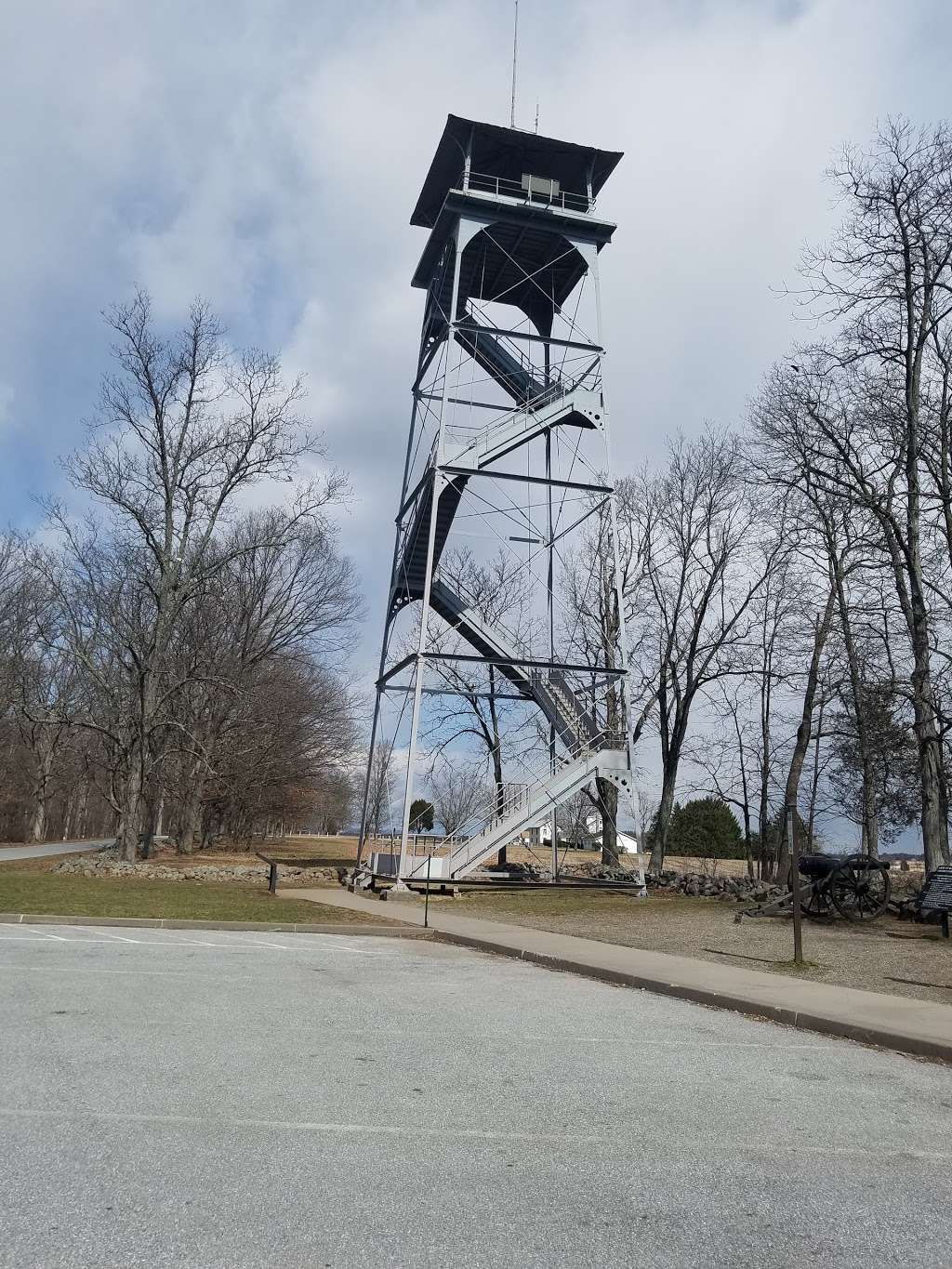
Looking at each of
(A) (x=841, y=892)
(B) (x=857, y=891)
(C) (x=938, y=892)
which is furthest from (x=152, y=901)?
(C) (x=938, y=892)

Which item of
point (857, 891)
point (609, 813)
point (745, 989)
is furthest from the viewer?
point (609, 813)

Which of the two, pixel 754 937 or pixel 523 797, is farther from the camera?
pixel 523 797

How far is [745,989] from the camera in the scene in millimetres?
10062

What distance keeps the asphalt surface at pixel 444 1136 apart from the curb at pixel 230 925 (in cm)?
580

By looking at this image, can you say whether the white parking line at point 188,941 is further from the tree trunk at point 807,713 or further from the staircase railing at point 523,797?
the tree trunk at point 807,713

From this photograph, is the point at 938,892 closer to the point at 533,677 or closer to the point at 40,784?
the point at 533,677

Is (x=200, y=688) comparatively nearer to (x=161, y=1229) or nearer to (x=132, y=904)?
(x=132, y=904)

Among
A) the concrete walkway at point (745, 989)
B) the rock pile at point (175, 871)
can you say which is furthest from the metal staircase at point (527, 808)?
the concrete walkway at point (745, 989)

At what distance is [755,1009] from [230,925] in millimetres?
8753

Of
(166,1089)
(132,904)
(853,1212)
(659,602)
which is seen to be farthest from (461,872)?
(853,1212)

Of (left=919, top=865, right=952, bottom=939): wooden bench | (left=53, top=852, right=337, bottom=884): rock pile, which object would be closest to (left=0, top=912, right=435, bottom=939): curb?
(left=919, top=865, right=952, bottom=939): wooden bench

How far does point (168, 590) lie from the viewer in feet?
96.4

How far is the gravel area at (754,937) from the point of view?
1161 cm

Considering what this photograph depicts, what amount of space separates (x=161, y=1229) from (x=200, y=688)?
128ft
